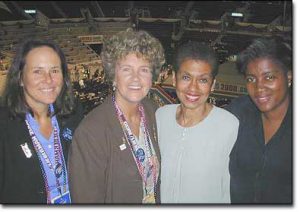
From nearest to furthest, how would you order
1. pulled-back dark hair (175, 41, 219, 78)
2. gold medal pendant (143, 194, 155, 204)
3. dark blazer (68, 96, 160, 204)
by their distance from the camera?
dark blazer (68, 96, 160, 204)
pulled-back dark hair (175, 41, 219, 78)
gold medal pendant (143, 194, 155, 204)

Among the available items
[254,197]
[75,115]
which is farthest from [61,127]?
[254,197]

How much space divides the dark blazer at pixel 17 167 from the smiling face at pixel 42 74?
0.17m

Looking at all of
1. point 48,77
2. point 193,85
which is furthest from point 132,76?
point 48,77

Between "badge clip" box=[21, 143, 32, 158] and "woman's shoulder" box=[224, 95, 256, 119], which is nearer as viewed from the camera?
"badge clip" box=[21, 143, 32, 158]

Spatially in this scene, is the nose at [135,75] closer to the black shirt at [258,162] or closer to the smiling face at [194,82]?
the smiling face at [194,82]

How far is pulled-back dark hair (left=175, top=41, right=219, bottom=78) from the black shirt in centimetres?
30

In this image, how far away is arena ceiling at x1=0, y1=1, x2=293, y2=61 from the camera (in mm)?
1618

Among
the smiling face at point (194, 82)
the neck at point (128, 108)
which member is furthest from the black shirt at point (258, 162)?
Answer: the neck at point (128, 108)

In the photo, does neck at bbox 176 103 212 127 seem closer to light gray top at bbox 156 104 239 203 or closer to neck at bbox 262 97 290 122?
light gray top at bbox 156 104 239 203

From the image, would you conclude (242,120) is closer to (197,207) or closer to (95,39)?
(197,207)

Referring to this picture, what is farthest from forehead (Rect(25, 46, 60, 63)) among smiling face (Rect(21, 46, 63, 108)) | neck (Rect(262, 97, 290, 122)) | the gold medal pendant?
neck (Rect(262, 97, 290, 122))

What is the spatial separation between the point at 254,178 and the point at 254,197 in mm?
111

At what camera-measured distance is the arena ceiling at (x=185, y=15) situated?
1618 mm

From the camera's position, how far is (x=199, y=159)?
1.45 m
